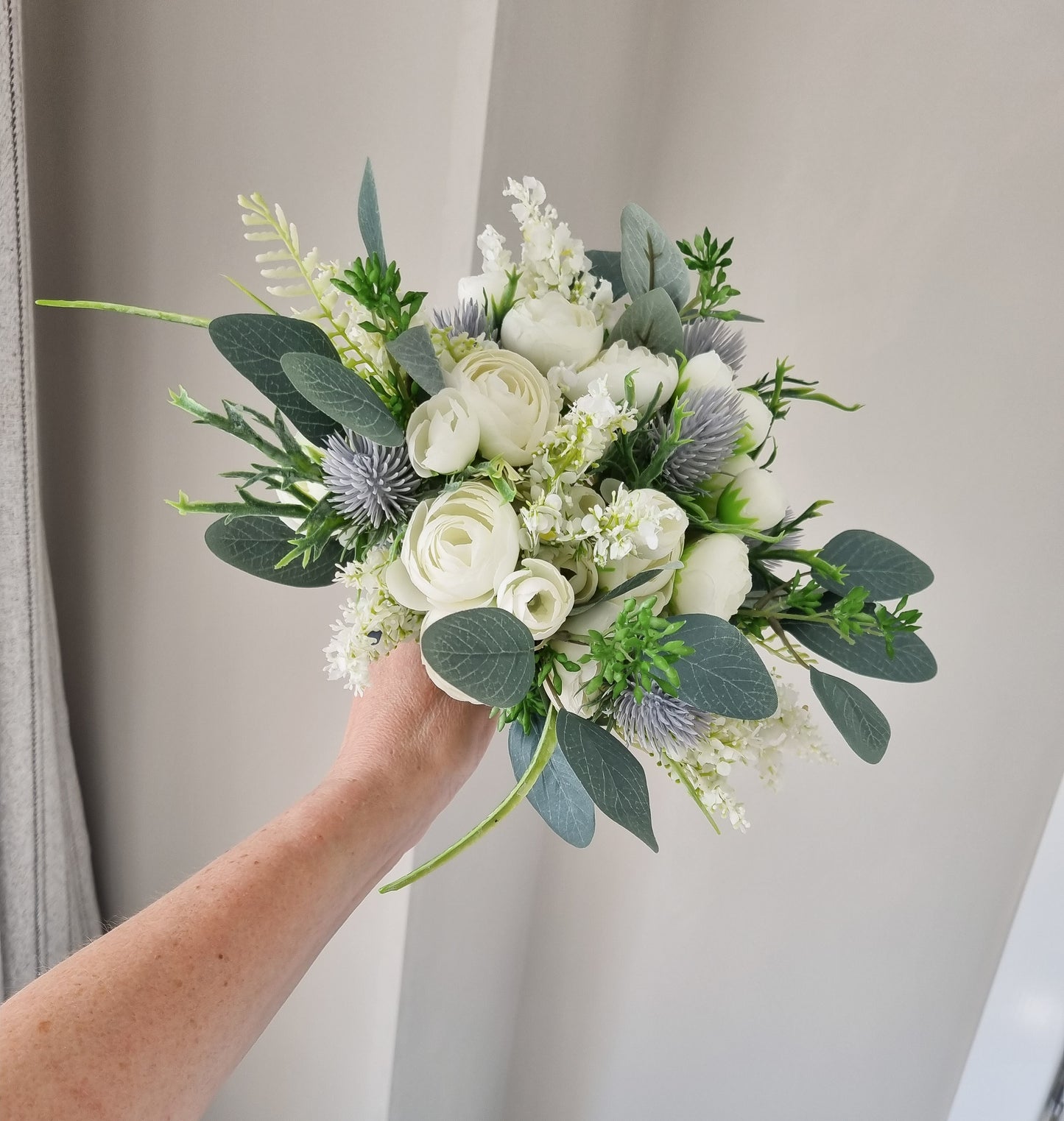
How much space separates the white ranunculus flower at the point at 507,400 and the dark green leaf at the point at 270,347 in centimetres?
8

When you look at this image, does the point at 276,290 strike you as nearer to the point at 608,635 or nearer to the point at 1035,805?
the point at 608,635

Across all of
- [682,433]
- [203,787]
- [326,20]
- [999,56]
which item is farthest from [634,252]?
[203,787]

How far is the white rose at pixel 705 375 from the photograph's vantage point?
473mm

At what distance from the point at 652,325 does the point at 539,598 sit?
19 cm

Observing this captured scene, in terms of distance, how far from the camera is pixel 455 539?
432 mm

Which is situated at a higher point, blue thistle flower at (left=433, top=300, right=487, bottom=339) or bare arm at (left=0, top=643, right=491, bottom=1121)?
blue thistle flower at (left=433, top=300, right=487, bottom=339)

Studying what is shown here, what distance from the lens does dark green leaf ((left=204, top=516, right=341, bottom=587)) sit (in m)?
0.51

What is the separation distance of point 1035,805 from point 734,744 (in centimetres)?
75

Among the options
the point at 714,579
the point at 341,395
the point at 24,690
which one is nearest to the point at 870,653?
the point at 714,579

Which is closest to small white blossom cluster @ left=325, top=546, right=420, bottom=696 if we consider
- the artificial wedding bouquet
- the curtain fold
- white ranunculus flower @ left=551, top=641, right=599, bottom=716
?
the artificial wedding bouquet

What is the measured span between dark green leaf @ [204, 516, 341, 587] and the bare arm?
153 mm

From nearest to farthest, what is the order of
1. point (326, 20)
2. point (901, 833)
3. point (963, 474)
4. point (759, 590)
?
point (759, 590) < point (326, 20) < point (963, 474) < point (901, 833)

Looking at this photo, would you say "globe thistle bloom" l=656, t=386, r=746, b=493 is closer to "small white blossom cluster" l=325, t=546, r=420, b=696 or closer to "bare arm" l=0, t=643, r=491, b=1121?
"small white blossom cluster" l=325, t=546, r=420, b=696

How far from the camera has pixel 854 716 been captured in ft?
1.67
